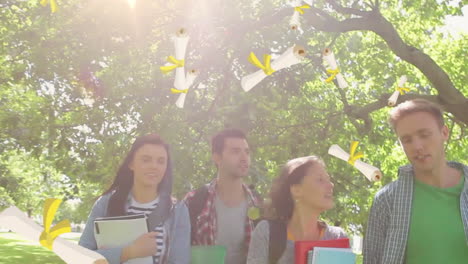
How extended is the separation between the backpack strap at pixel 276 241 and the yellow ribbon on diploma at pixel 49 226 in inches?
46.1

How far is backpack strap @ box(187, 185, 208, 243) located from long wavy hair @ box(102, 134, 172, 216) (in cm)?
44

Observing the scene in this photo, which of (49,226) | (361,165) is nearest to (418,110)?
(361,165)

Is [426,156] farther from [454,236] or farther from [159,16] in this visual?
[159,16]

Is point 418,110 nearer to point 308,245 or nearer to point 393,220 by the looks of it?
point 393,220

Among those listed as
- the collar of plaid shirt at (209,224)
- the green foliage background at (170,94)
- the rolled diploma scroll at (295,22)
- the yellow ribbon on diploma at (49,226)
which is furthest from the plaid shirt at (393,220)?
the green foliage background at (170,94)

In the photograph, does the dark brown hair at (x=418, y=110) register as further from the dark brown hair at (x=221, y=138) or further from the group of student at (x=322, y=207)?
the dark brown hair at (x=221, y=138)

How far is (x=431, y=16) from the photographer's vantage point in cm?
1137

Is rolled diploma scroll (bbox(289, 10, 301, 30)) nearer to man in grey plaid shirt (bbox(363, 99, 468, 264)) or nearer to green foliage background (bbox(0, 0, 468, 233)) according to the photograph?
man in grey plaid shirt (bbox(363, 99, 468, 264))

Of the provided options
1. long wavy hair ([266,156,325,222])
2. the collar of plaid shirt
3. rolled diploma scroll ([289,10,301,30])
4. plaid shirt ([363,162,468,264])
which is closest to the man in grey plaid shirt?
plaid shirt ([363,162,468,264])

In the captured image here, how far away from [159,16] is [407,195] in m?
7.27

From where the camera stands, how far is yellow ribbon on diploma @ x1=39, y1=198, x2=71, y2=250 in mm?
1781

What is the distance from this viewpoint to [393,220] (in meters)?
2.85

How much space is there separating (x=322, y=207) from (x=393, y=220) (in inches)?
14.0

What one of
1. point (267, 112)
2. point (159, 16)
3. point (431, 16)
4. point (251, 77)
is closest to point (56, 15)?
point (159, 16)
